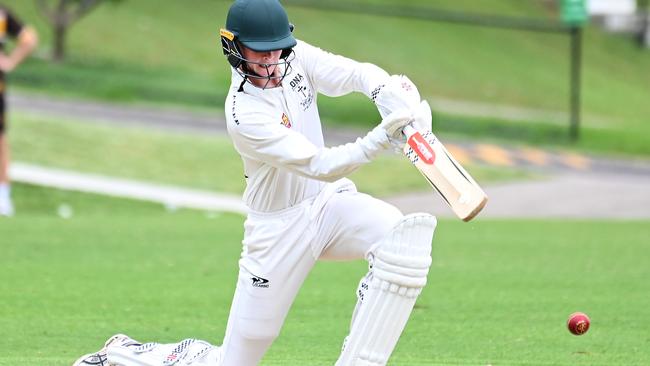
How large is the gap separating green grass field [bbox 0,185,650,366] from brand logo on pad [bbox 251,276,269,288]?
117 cm

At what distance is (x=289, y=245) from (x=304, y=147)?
1.72 ft

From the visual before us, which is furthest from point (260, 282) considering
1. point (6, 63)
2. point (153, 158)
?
point (153, 158)

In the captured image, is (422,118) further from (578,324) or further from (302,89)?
(578,324)

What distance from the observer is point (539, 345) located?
7.38m

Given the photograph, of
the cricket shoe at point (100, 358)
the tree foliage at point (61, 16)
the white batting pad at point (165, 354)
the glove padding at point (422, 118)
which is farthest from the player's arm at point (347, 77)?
the tree foliage at point (61, 16)

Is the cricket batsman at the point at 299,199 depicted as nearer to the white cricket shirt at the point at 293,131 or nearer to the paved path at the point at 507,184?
the white cricket shirt at the point at 293,131

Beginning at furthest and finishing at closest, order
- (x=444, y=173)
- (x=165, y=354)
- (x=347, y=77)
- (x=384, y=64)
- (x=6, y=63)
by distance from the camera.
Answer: (x=384, y=64), (x=6, y=63), (x=165, y=354), (x=347, y=77), (x=444, y=173)

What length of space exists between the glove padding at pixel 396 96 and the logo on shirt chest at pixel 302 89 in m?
0.34

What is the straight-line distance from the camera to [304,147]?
5445 mm

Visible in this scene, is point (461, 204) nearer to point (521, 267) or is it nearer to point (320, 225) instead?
point (320, 225)

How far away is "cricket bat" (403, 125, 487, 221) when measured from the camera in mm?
5152

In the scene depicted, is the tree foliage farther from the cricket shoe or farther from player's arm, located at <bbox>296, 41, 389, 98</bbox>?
player's arm, located at <bbox>296, 41, 389, 98</bbox>

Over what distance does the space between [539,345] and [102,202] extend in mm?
8617

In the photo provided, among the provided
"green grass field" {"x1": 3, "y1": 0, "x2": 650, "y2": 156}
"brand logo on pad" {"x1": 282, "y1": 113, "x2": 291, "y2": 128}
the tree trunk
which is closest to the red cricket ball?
"brand logo on pad" {"x1": 282, "y1": 113, "x2": 291, "y2": 128}
